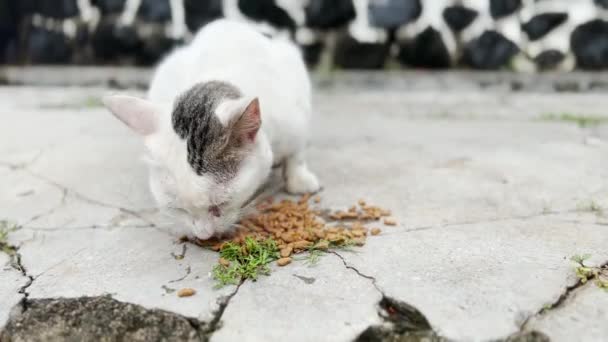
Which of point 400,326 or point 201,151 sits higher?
point 201,151

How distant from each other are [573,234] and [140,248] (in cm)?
155

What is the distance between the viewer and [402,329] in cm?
146

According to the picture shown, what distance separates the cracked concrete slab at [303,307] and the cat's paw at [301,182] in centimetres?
72

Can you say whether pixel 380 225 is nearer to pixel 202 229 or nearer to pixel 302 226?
pixel 302 226

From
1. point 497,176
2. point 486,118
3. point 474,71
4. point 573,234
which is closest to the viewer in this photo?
point 573,234

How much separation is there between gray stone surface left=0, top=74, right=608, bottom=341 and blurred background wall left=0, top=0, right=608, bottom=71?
87 centimetres

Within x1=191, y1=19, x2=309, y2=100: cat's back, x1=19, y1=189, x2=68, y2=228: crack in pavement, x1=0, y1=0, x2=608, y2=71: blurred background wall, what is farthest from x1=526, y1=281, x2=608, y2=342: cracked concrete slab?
x1=0, y1=0, x2=608, y2=71: blurred background wall

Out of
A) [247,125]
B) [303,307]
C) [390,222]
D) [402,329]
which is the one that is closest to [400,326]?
[402,329]

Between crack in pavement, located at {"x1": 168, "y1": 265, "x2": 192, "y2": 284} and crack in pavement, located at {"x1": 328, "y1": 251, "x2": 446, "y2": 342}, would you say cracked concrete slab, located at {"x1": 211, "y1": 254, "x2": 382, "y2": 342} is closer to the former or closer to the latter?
crack in pavement, located at {"x1": 328, "y1": 251, "x2": 446, "y2": 342}

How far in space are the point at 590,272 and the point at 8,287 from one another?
6.00 ft

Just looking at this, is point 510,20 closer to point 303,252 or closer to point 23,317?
point 303,252

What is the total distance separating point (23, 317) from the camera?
5.30 feet

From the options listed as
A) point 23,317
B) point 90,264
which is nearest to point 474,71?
point 90,264

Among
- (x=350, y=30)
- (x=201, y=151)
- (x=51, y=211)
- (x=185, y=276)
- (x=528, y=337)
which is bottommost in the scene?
(x=51, y=211)
